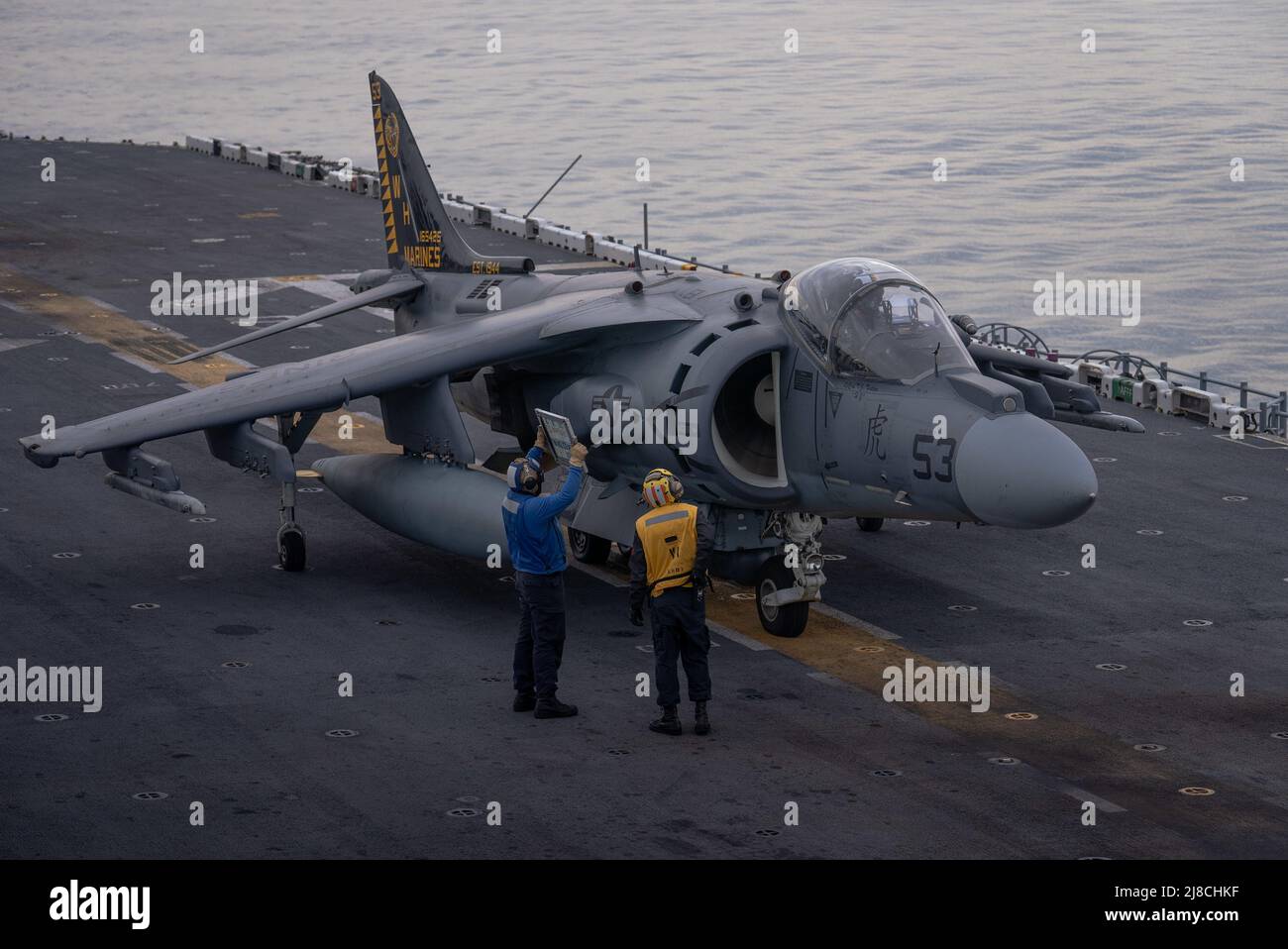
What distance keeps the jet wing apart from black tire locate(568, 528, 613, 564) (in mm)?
2471

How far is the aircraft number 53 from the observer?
17031 mm

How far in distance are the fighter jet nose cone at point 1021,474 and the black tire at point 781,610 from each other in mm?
2587

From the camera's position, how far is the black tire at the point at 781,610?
1888cm

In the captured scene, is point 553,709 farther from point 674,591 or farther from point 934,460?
point 934,460

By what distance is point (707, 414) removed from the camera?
1873 centimetres

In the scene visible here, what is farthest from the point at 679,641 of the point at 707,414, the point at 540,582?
the point at 707,414

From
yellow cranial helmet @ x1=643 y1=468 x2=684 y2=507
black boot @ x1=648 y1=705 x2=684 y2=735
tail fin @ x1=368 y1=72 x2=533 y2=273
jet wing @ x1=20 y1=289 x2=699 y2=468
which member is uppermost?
tail fin @ x1=368 y1=72 x2=533 y2=273

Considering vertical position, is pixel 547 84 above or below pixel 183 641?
above

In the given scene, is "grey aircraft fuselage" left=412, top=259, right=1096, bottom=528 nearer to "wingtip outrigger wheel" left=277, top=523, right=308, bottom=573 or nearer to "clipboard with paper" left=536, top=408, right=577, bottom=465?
"clipboard with paper" left=536, top=408, right=577, bottom=465

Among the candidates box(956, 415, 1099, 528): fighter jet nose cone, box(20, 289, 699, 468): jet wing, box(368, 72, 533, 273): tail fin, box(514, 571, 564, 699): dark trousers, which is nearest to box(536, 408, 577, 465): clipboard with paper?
box(20, 289, 699, 468): jet wing
